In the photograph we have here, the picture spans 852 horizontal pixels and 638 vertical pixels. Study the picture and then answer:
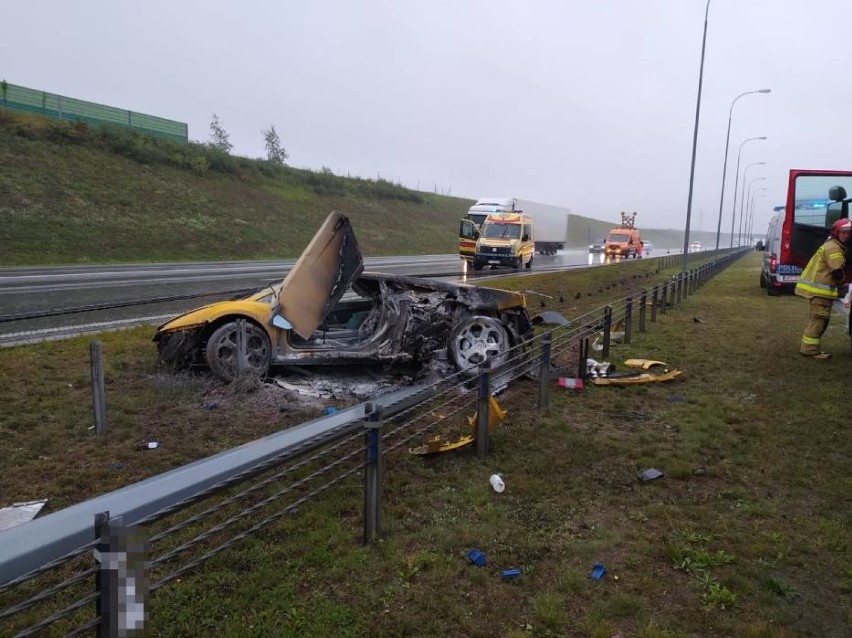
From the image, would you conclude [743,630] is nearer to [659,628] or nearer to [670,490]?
[659,628]

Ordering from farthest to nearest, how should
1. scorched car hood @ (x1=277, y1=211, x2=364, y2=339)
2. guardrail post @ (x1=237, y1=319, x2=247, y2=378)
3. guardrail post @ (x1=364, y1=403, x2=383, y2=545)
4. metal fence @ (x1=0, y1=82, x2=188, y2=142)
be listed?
metal fence @ (x1=0, y1=82, x2=188, y2=142) → scorched car hood @ (x1=277, y1=211, x2=364, y2=339) → guardrail post @ (x1=237, y1=319, x2=247, y2=378) → guardrail post @ (x1=364, y1=403, x2=383, y2=545)

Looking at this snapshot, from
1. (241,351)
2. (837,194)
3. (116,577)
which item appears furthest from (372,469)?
(837,194)

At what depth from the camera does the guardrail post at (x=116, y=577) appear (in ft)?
5.76

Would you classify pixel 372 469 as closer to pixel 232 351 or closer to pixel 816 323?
pixel 232 351

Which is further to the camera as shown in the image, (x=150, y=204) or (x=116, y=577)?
(x=150, y=204)

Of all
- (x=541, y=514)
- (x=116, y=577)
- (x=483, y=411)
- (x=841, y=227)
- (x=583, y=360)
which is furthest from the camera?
(x=841, y=227)

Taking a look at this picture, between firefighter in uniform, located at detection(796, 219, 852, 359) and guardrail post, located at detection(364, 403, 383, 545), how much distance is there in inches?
283

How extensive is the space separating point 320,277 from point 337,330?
3.66 ft

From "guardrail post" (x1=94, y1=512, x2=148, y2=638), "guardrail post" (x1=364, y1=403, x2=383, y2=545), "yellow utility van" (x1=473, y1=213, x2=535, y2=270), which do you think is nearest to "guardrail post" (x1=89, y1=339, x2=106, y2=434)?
"guardrail post" (x1=364, y1=403, x2=383, y2=545)

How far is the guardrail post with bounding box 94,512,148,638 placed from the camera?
5.76ft

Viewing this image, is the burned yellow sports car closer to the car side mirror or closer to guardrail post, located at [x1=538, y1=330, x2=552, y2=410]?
guardrail post, located at [x1=538, y1=330, x2=552, y2=410]

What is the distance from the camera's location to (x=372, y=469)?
331 centimetres

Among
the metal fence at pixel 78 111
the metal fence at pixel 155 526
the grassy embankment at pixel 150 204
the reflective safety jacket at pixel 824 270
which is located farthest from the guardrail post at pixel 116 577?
the metal fence at pixel 78 111

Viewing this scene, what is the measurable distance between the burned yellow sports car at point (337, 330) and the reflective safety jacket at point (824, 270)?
4.04 metres
